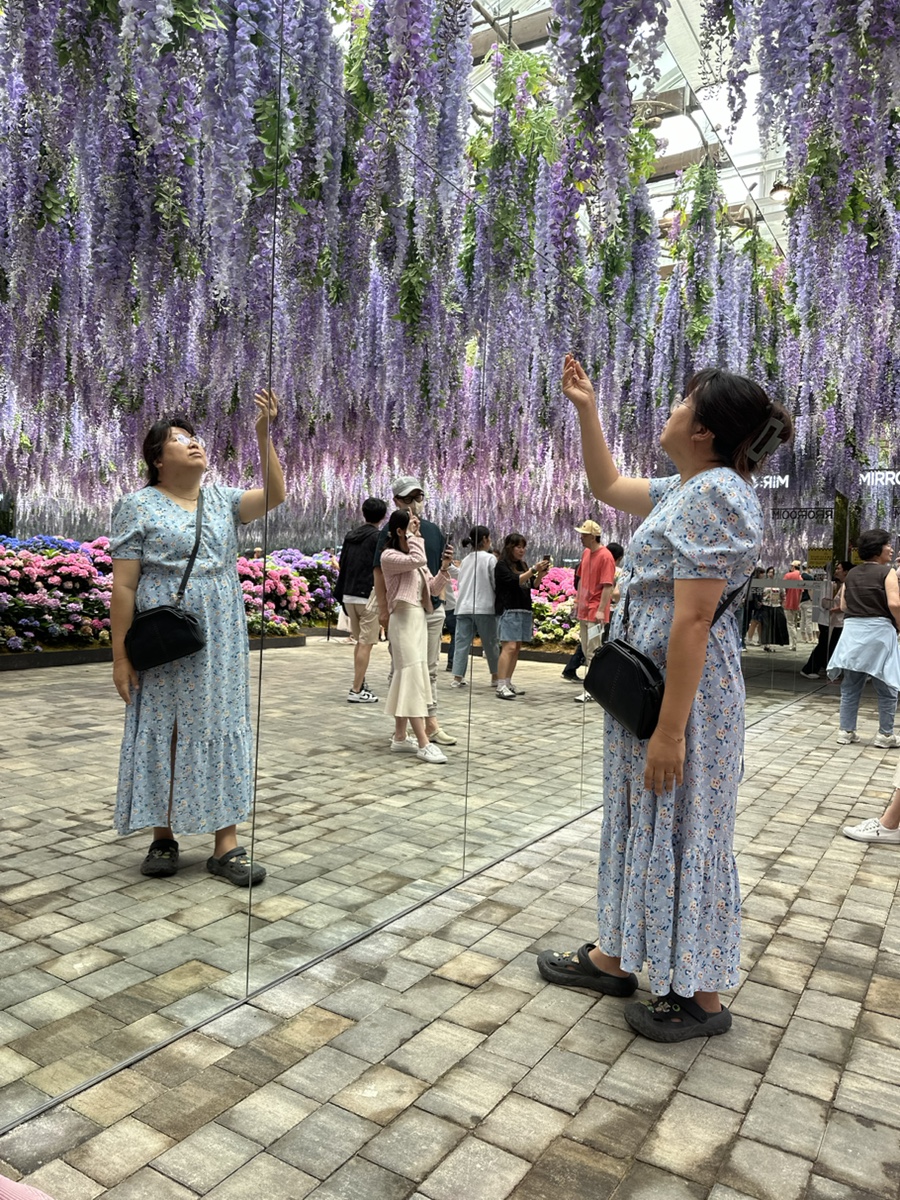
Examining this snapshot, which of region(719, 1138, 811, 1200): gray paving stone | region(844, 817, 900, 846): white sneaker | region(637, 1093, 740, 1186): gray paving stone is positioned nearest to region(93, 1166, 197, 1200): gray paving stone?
region(637, 1093, 740, 1186): gray paving stone

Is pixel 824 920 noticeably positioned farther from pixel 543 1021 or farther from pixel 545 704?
pixel 545 704

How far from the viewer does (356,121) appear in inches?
108

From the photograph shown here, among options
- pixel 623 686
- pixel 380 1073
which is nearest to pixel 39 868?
pixel 380 1073

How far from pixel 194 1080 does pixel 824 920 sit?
6.25 ft

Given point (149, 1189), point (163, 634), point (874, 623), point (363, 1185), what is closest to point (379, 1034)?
point (363, 1185)

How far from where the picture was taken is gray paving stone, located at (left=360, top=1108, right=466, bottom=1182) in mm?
1435

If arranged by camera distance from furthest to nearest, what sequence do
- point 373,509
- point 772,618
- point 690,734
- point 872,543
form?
point 772,618, point 872,543, point 373,509, point 690,734

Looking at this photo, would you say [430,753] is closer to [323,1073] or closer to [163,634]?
[163,634]

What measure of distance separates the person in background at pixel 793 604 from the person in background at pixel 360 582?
4705 millimetres

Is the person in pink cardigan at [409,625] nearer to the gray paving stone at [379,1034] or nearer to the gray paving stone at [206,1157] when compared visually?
the gray paving stone at [379,1034]

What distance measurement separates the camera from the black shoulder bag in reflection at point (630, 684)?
179cm

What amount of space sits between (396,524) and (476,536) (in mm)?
505

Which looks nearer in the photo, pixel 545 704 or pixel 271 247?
pixel 271 247

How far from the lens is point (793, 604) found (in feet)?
22.9
